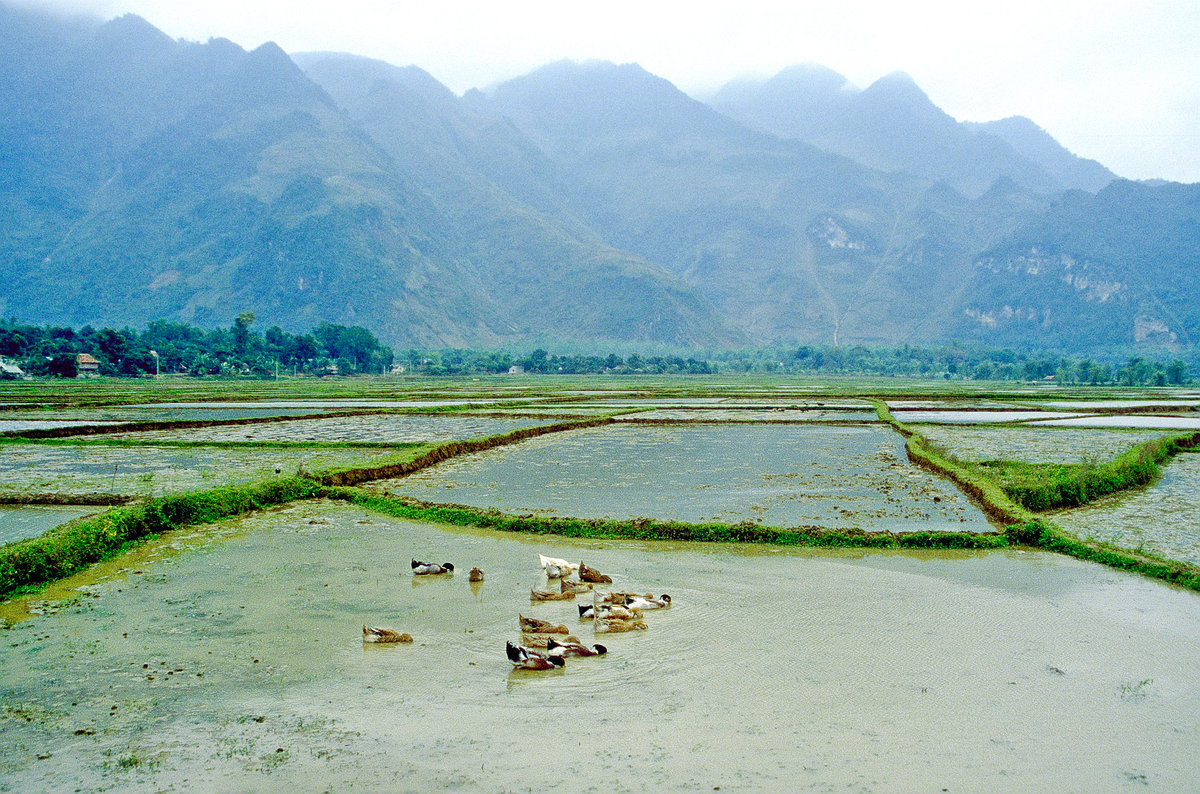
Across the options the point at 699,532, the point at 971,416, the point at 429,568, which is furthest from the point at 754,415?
the point at 429,568

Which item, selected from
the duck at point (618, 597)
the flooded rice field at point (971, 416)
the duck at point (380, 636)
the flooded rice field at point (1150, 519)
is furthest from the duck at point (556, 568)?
the flooded rice field at point (971, 416)

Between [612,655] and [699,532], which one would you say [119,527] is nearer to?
[612,655]

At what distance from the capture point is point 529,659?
24.7 ft

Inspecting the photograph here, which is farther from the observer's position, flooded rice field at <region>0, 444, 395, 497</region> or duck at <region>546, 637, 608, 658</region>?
flooded rice field at <region>0, 444, 395, 497</region>

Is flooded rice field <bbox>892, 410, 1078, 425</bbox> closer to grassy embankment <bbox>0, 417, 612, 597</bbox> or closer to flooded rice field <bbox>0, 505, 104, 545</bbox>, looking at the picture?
grassy embankment <bbox>0, 417, 612, 597</bbox>

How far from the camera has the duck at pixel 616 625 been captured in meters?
8.48

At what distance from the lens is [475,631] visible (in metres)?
8.55

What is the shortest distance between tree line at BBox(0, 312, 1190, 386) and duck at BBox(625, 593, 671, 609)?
75.9 metres

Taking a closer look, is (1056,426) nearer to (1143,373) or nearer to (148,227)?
(1143,373)

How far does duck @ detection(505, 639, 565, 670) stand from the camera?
752 centimetres

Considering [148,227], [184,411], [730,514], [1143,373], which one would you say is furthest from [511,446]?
[148,227]

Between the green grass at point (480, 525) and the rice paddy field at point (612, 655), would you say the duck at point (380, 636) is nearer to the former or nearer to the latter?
the rice paddy field at point (612, 655)

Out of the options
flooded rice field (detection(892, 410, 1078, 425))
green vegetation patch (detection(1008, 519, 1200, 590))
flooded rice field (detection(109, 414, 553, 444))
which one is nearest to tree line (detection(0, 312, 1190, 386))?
flooded rice field (detection(892, 410, 1078, 425))

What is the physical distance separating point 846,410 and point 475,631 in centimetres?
3444
